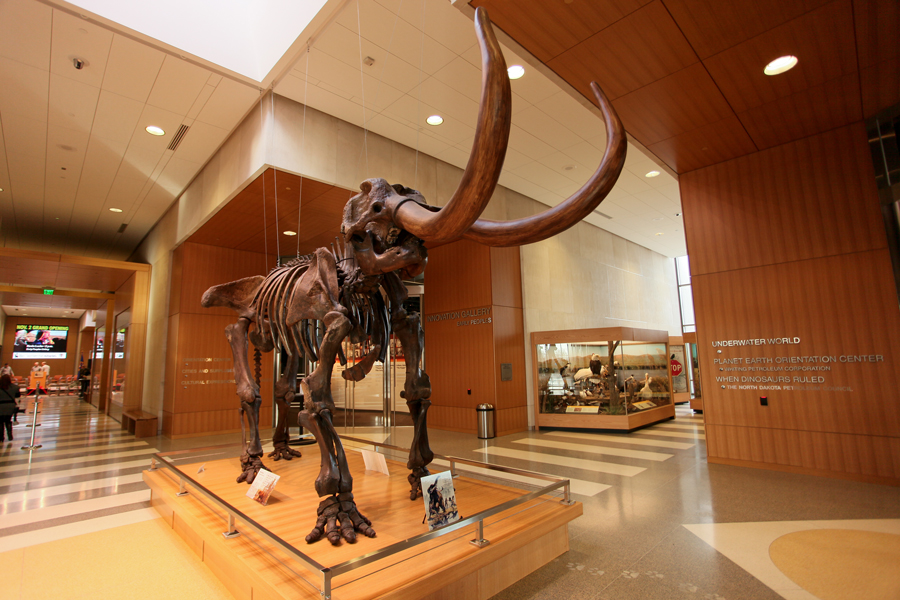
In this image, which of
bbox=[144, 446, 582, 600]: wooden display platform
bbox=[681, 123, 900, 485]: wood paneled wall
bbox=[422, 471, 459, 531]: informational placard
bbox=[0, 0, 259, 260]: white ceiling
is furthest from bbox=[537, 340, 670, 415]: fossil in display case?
bbox=[0, 0, 259, 260]: white ceiling

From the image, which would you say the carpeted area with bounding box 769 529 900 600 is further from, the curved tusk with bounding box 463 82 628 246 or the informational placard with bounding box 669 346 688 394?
the informational placard with bounding box 669 346 688 394

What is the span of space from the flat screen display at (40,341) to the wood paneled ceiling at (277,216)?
2820cm

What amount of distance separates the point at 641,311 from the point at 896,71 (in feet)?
41.3

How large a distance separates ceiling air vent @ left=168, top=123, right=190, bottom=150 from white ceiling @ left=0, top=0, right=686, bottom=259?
4.6 inches

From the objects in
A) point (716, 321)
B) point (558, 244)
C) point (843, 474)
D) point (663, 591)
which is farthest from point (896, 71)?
point (558, 244)

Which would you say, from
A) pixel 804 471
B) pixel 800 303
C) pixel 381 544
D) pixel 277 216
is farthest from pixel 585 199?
pixel 277 216

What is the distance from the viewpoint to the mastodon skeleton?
5.51 feet

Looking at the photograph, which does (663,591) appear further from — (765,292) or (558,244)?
(558,244)

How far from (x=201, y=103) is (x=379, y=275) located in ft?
18.9

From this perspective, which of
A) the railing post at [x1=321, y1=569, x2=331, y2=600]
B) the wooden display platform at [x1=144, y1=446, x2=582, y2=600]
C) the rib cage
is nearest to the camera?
the railing post at [x1=321, y1=569, x2=331, y2=600]

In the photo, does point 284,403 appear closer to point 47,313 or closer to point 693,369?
point 693,369

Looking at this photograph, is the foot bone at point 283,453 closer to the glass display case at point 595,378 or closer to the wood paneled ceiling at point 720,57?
the wood paneled ceiling at point 720,57

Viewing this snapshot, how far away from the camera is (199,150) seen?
27.1 feet

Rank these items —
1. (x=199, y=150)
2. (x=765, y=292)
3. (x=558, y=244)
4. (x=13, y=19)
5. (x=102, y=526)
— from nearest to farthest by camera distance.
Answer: (x=102, y=526) < (x=13, y=19) < (x=765, y=292) < (x=199, y=150) < (x=558, y=244)
